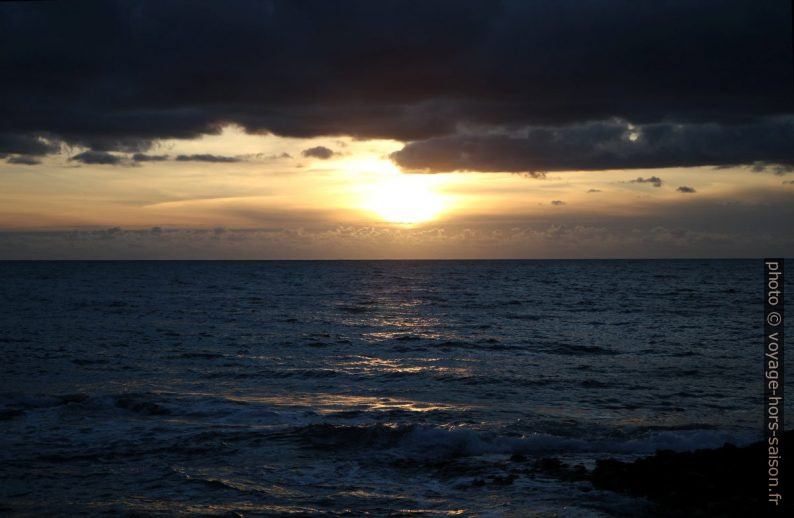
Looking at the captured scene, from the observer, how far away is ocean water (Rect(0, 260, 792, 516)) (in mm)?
13297

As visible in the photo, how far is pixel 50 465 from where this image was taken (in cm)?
1484

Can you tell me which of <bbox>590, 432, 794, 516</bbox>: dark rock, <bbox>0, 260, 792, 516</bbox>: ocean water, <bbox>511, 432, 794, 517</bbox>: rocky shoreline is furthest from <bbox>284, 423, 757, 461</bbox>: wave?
<bbox>590, 432, 794, 516</bbox>: dark rock

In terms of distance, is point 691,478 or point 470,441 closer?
point 691,478

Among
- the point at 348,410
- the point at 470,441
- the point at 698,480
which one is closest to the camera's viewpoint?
the point at 698,480

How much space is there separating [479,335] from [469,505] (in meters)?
29.1

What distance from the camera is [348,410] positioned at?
21125mm

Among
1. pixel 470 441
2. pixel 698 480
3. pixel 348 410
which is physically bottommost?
pixel 348 410

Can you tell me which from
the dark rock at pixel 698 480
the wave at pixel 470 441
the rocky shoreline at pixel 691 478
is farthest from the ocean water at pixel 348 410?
the dark rock at pixel 698 480

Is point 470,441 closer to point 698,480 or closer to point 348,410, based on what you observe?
point 348,410

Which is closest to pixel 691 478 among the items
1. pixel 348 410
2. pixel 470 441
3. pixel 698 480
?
pixel 698 480

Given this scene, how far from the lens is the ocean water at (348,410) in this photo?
1330cm

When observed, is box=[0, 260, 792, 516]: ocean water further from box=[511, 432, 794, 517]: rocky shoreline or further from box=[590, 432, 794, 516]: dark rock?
box=[590, 432, 794, 516]: dark rock

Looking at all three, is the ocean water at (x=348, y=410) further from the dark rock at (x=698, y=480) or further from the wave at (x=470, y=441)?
the dark rock at (x=698, y=480)

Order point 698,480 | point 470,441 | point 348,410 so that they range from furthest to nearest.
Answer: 1. point 348,410
2. point 470,441
3. point 698,480
